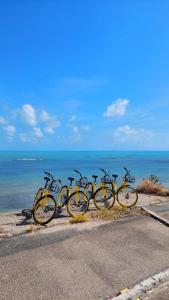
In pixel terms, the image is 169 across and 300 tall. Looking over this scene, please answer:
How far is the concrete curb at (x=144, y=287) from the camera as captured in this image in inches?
189

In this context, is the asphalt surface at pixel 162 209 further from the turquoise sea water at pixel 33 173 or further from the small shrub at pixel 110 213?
the turquoise sea water at pixel 33 173

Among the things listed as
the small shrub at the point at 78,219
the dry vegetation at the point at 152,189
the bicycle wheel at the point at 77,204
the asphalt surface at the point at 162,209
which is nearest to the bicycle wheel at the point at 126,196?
the asphalt surface at the point at 162,209

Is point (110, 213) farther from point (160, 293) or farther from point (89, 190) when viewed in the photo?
point (160, 293)

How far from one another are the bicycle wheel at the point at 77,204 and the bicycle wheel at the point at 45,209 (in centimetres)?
67

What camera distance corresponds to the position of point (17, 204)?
57.2 ft

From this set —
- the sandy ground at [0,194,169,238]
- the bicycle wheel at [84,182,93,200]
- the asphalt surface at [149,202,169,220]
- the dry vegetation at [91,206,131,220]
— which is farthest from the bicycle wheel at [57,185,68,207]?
the asphalt surface at [149,202,169,220]

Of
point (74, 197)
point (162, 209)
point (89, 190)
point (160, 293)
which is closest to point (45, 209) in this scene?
point (74, 197)

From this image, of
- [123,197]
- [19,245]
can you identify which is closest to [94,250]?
[19,245]

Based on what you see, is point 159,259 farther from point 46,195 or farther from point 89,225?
point 46,195

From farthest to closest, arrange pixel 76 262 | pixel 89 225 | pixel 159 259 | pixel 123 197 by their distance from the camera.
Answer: pixel 123 197
pixel 89 225
pixel 159 259
pixel 76 262

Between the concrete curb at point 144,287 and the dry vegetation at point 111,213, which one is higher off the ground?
the dry vegetation at point 111,213

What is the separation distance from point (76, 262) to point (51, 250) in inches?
28.2

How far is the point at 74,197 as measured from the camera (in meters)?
9.42

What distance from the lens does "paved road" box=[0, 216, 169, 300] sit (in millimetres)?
4879
